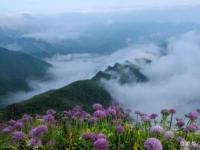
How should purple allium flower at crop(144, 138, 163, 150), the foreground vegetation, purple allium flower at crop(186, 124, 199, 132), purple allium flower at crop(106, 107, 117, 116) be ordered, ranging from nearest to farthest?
purple allium flower at crop(144, 138, 163, 150) → the foreground vegetation → purple allium flower at crop(186, 124, 199, 132) → purple allium flower at crop(106, 107, 117, 116)

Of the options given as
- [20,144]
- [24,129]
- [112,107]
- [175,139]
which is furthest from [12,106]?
[175,139]

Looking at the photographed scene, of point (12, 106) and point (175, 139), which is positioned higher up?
point (12, 106)

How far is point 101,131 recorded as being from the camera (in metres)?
10.7

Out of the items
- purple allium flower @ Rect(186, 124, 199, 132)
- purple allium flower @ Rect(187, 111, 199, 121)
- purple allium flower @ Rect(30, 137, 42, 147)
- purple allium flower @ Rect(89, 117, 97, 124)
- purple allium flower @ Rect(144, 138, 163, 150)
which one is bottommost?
purple allium flower @ Rect(30, 137, 42, 147)

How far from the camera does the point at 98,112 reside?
34.3 feet

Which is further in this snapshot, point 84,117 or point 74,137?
point 84,117

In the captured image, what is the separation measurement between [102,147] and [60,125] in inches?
174

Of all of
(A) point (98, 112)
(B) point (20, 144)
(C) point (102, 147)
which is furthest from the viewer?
(A) point (98, 112)

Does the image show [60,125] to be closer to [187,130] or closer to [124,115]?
[124,115]

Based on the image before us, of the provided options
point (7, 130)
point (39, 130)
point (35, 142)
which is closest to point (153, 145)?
point (39, 130)

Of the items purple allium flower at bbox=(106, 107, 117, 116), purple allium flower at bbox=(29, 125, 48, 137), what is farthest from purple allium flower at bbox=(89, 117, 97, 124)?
purple allium flower at bbox=(29, 125, 48, 137)

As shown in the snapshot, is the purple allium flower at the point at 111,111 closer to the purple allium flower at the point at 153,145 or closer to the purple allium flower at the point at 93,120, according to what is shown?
the purple allium flower at the point at 93,120

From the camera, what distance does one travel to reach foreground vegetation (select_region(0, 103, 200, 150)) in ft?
31.0

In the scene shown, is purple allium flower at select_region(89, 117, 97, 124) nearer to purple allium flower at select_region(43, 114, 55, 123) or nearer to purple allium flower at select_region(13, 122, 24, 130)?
purple allium flower at select_region(43, 114, 55, 123)
